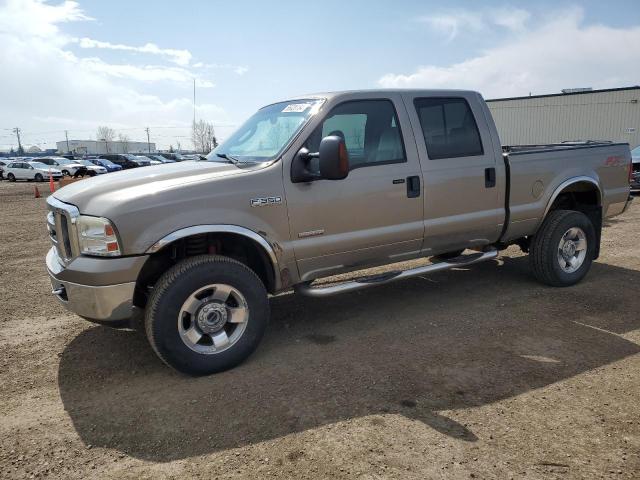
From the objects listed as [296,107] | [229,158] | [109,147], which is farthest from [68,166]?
[109,147]

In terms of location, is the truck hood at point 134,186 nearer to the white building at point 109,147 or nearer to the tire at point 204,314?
the tire at point 204,314

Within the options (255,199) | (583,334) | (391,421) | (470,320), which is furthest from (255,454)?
(583,334)

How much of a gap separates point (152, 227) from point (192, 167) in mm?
873

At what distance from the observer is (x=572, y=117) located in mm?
30156

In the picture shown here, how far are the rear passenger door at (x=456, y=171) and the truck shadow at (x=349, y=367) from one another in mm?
782

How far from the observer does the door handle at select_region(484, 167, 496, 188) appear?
478 cm

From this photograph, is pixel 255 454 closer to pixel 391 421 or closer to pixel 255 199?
pixel 391 421

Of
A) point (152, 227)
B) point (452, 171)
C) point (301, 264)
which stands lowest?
point (301, 264)

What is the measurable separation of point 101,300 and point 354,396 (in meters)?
1.79

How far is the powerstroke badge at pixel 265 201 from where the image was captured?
145 inches

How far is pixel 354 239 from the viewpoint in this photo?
4141mm

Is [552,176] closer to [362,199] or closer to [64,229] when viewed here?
[362,199]

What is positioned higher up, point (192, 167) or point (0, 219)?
point (192, 167)

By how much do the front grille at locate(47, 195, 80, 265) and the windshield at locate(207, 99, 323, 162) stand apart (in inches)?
54.0
